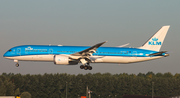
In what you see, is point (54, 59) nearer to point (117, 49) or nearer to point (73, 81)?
point (117, 49)

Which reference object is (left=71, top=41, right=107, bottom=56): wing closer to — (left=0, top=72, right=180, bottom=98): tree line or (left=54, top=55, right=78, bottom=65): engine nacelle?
(left=54, top=55, right=78, bottom=65): engine nacelle

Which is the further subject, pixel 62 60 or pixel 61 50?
pixel 61 50

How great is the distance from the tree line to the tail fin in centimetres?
6809

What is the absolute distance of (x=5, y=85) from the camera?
128250mm

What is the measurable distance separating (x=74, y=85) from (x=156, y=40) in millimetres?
76025

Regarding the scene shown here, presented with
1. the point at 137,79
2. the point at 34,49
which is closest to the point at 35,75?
the point at 137,79

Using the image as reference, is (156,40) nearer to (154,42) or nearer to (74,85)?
(154,42)

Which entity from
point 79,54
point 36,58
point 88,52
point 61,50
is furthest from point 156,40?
point 36,58

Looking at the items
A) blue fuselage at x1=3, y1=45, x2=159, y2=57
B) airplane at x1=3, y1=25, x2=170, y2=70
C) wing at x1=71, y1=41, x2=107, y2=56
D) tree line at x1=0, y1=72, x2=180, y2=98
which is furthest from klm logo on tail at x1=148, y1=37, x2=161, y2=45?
tree line at x1=0, y1=72, x2=180, y2=98

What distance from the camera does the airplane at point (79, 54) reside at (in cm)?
6131

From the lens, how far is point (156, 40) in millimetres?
69188

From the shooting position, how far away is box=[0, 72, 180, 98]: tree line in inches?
5251

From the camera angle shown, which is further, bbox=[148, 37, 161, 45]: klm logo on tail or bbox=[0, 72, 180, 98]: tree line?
bbox=[0, 72, 180, 98]: tree line

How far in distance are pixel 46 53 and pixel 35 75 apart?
262ft
